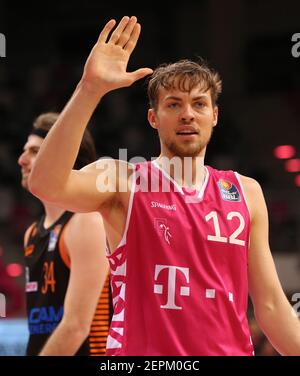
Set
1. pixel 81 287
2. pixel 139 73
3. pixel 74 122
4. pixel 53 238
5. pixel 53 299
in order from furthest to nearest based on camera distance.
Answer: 1. pixel 53 238
2. pixel 53 299
3. pixel 81 287
4. pixel 139 73
5. pixel 74 122

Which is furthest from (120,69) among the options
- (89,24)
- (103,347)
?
(89,24)

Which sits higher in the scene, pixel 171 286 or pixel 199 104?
pixel 199 104

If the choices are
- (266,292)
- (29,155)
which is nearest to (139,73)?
(266,292)

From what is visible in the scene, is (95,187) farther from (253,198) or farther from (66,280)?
(66,280)

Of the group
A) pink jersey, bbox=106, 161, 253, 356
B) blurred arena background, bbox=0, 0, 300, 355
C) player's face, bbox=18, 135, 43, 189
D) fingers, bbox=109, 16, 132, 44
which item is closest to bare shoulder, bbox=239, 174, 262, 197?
pink jersey, bbox=106, 161, 253, 356

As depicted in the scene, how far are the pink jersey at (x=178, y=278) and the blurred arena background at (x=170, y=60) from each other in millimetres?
7393

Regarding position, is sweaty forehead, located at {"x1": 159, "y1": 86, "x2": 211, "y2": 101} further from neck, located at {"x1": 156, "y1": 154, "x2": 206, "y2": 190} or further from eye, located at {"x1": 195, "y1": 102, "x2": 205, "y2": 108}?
neck, located at {"x1": 156, "y1": 154, "x2": 206, "y2": 190}

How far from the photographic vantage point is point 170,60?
1598cm

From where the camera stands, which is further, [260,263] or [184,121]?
[260,263]

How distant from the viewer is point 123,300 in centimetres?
346

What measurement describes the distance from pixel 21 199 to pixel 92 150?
862 cm

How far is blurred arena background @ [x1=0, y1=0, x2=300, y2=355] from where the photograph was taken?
41.8ft

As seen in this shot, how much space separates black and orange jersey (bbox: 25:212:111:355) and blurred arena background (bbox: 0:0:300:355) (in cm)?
594

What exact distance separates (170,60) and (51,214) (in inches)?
444
